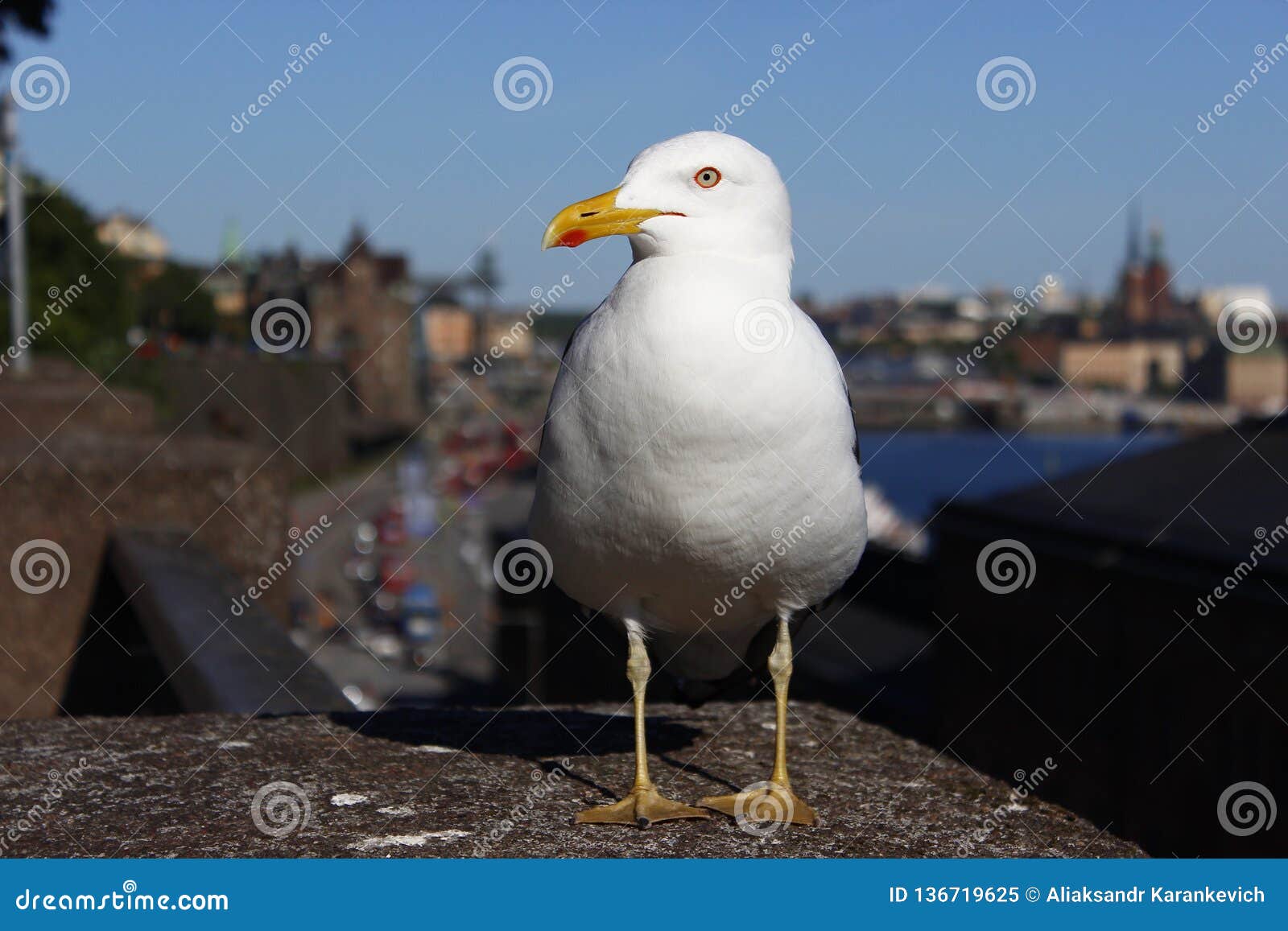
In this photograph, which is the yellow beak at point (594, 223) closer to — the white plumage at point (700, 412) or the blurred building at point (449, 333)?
the white plumage at point (700, 412)

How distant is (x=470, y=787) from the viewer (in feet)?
15.0

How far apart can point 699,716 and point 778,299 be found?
229cm

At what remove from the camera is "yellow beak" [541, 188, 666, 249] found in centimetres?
407

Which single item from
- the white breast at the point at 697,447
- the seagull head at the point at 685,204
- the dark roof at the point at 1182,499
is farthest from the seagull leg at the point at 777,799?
the dark roof at the point at 1182,499

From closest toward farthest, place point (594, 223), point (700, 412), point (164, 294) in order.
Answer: point (700, 412) < point (594, 223) < point (164, 294)

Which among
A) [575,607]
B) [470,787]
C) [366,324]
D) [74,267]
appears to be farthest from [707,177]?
[366,324]

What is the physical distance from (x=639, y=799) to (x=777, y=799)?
40 cm

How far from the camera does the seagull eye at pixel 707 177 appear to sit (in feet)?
13.5

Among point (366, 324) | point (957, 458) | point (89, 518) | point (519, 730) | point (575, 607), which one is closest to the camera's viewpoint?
point (519, 730)

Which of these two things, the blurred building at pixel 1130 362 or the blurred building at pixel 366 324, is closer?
the blurred building at pixel 366 324

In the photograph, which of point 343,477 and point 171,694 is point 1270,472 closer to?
point 171,694

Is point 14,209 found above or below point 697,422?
below

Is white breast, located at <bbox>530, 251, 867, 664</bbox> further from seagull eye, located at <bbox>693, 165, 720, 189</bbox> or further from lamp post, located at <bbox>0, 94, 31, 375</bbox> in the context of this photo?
lamp post, located at <bbox>0, 94, 31, 375</bbox>

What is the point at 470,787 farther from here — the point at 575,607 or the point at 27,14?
the point at 575,607
